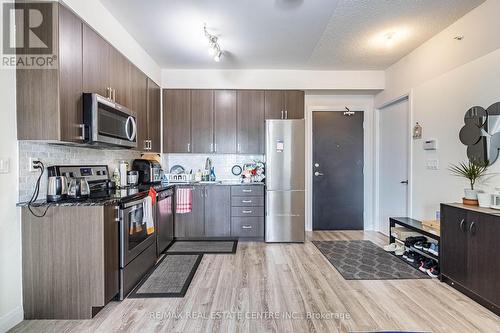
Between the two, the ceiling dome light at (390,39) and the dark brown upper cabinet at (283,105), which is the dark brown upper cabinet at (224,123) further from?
the ceiling dome light at (390,39)

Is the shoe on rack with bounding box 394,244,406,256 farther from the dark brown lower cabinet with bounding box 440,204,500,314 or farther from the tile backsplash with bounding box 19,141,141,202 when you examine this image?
the tile backsplash with bounding box 19,141,141,202

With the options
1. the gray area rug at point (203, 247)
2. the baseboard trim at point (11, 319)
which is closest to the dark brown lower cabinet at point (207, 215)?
the gray area rug at point (203, 247)

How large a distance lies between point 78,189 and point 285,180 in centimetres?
259

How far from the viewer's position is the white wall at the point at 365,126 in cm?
472

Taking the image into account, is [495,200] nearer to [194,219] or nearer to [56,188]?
[194,219]

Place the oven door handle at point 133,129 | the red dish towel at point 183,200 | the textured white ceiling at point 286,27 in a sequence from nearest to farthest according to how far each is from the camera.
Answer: the textured white ceiling at point 286,27 → the oven door handle at point 133,129 → the red dish towel at point 183,200

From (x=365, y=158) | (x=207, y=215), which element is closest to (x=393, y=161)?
(x=365, y=158)

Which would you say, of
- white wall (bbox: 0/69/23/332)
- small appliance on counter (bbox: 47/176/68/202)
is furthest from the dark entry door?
white wall (bbox: 0/69/23/332)

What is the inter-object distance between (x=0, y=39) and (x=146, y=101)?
70.7 inches

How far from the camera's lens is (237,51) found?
12.0 feet

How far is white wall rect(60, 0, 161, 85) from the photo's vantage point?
7.55 feet

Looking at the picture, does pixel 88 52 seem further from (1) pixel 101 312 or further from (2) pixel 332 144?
(2) pixel 332 144

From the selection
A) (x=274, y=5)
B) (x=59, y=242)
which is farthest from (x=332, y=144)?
(x=59, y=242)

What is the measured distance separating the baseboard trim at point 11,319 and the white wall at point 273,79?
335 cm
